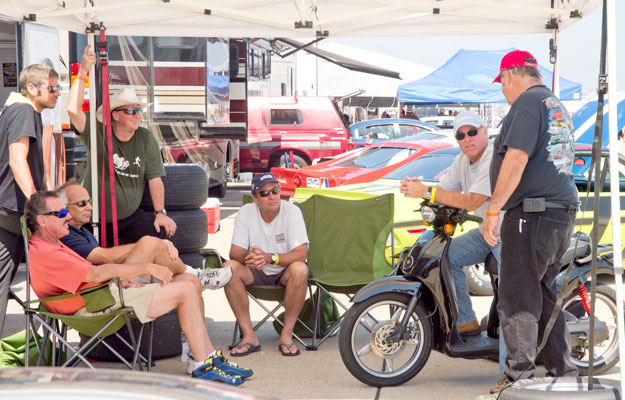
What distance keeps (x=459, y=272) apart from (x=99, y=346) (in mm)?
2353

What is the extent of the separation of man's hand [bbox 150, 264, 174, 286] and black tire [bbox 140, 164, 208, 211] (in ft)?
3.45

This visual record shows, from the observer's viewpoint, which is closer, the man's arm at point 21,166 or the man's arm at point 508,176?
the man's arm at point 508,176

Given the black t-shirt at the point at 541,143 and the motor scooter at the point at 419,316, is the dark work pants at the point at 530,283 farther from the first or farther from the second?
the motor scooter at the point at 419,316

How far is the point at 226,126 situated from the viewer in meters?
12.7

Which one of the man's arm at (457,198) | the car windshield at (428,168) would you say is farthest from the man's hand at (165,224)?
the car windshield at (428,168)

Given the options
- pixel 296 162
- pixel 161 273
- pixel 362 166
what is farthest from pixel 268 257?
pixel 296 162

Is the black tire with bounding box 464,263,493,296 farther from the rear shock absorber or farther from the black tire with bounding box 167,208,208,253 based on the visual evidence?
the black tire with bounding box 167,208,208,253

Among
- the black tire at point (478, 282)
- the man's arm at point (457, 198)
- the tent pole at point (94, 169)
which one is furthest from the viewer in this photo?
the black tire at point (478, 282)

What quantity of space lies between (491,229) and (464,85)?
53.0ft

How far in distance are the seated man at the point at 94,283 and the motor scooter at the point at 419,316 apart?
77cm

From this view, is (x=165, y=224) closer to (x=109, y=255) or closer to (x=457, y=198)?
(x=109, y=255)

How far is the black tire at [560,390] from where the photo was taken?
127 inches

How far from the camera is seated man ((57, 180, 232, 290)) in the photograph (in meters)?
4.73

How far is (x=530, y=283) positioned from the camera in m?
4.07
